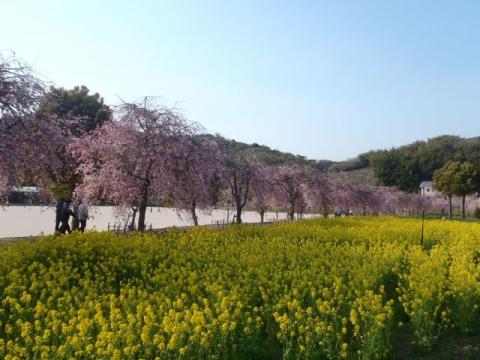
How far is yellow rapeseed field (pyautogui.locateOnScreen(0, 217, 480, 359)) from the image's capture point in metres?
5.21

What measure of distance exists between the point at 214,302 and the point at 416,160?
118254mm

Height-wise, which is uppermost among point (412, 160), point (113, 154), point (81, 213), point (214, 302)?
point (412, 160)

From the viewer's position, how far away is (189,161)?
17.1m

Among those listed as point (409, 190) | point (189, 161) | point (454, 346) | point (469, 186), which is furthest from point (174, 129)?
point (409, 190)

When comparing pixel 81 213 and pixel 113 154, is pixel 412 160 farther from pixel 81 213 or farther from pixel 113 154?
pixel 113 154

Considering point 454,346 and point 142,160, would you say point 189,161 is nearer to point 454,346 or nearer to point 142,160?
point 142,160

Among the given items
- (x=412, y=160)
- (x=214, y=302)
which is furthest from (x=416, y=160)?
(x=214, y=302)

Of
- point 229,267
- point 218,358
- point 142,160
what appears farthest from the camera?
point 142,160

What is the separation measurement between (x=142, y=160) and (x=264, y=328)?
10.2 meters

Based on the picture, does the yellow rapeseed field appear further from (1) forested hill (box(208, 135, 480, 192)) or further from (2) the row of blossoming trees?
(1) forested hill (box(208, 135, 480, 192))

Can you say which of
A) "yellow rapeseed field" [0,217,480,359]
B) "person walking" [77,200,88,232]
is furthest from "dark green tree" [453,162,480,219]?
"person walking" [77,200,88,232]

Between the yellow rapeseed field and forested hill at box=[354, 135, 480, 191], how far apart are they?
101964 mm

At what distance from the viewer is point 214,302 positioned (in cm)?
700

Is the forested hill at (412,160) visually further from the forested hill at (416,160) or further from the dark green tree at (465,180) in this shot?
the dark green tree at (465,180)
